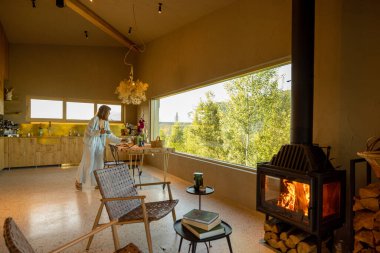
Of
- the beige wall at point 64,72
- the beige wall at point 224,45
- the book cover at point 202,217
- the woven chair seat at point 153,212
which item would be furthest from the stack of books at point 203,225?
the beige wall at point 64,72

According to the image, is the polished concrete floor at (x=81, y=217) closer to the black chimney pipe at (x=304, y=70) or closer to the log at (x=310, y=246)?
the log at (x=310, y=246)

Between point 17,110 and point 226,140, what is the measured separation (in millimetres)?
6393

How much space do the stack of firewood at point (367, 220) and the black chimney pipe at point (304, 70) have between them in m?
0.65

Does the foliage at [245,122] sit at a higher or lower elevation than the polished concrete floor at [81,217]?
higher

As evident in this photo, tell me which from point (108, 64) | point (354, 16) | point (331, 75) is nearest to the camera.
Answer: point (354, 16)

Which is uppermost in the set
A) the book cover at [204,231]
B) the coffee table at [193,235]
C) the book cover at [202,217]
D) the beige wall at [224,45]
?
the beige wall at [224,45]

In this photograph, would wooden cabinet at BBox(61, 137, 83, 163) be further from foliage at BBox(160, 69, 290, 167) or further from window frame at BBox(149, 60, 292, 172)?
foliage at BBox(160, 69, 290, 167)

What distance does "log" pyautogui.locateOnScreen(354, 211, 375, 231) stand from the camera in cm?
195

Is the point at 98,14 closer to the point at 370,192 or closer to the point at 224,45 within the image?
the point at 224,45

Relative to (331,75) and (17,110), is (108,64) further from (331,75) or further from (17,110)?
(331,75)

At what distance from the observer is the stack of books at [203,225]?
1886mm

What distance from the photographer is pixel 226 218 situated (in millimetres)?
3359

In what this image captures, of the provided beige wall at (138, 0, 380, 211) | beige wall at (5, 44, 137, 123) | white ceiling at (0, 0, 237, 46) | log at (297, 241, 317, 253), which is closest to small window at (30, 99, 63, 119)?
beige wall at (5, 44, 137, 123)

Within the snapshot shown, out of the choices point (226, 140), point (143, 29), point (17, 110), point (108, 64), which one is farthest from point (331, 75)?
point (17, 110)
